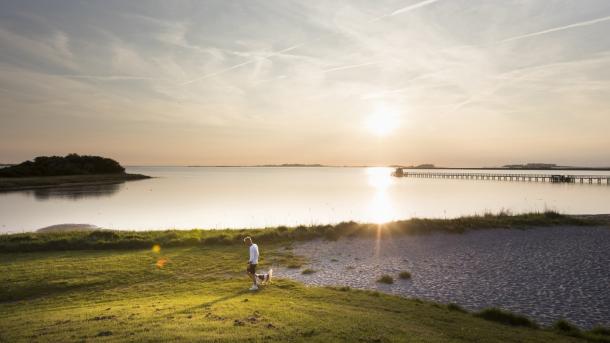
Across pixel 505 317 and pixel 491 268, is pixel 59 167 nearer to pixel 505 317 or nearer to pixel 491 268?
pixel 491 268

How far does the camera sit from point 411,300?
17172 millimetres

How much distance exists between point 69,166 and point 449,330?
642 ft

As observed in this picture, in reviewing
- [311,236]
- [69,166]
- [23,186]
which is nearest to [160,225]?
[311,236]

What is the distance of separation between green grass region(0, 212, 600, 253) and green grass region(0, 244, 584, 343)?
20.3 feet

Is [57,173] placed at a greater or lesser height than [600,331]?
greater

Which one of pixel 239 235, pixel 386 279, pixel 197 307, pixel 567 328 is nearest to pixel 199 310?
pixel 197 307

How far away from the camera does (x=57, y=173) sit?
167875mm

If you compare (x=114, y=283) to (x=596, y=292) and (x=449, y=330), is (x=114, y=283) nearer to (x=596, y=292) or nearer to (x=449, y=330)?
(x=449, y=330)

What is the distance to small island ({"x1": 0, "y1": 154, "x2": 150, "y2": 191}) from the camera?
459 ft

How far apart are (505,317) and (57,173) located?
19098cm

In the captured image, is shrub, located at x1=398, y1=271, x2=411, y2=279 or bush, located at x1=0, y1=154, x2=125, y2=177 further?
bush, located at x1=0, y1=154, x2=125, y2=177

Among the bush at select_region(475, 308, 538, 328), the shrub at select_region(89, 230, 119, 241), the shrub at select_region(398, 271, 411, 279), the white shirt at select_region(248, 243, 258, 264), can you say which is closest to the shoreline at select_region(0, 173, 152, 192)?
the shrub at select_region(89, 230, 119, 241)

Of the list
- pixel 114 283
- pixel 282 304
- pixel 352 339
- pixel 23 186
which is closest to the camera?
pixel 352 339

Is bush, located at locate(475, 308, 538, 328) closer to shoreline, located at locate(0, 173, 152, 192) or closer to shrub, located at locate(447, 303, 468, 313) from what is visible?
shrub, located at locate(447, 303, 468, 313)
